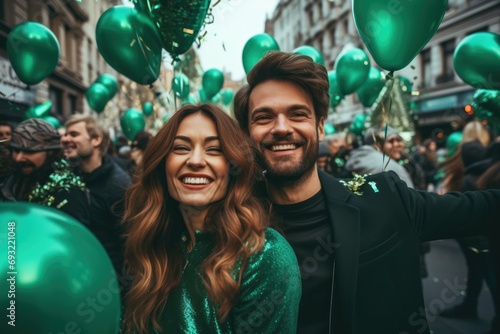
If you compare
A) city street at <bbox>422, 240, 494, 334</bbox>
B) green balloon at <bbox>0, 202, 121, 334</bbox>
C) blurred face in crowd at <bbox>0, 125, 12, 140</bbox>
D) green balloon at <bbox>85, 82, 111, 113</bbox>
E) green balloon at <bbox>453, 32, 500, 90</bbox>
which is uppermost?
green balloon at <bbox>85, 82, 111, 113</bbox>

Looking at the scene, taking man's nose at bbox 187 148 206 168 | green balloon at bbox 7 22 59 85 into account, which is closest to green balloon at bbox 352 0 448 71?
man's nose at bbox 187 148 206 168

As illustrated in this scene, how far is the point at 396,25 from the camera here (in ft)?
6.36

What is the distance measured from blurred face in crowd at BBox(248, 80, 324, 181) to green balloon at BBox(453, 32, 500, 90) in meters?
1.43

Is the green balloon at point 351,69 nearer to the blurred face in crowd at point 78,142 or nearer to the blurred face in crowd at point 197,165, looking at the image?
the blurred face in crowd at point 78,142

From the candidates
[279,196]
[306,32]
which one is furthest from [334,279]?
[306,32]

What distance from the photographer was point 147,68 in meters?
2.53

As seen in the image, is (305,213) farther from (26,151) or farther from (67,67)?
(67,67)

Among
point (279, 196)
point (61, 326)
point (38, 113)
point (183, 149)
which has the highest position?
point (38, 113)

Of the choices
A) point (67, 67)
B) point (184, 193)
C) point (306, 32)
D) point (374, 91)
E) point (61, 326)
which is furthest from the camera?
point (306, 32)

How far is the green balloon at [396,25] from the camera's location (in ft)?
6.14

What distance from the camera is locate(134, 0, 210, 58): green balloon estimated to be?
2.04m

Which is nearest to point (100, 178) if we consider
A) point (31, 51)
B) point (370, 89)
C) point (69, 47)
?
point (31, 51)

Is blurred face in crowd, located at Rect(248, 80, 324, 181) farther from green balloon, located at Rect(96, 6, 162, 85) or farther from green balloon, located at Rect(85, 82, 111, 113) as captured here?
green balloon, located at Rect(85, 82, 111, 113)

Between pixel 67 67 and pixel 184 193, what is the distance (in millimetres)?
18132
